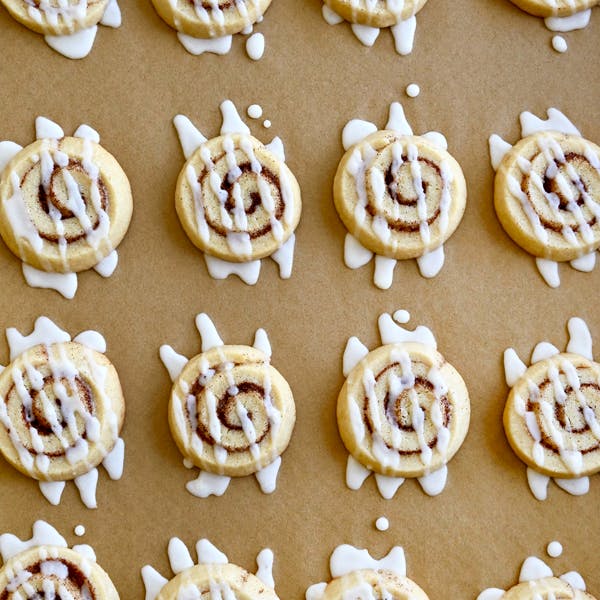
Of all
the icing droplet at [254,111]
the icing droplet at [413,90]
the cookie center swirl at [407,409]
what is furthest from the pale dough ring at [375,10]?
the cookie center swirl at [407,409]

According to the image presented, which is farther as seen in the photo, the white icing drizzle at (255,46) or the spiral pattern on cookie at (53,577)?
the white icing drizzle at (255,46)

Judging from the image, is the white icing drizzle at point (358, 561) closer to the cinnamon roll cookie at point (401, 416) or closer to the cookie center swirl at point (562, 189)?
the cinnamon roll cookie at point (401, 416)

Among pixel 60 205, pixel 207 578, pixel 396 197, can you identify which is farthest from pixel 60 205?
pixel 207 578

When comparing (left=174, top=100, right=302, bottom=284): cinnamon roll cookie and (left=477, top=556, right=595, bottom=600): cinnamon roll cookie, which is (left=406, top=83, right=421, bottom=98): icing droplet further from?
(left=477, top=556, right=595, bottom=600): cinnamon roll cookie

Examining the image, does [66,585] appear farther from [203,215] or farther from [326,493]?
[203,215]

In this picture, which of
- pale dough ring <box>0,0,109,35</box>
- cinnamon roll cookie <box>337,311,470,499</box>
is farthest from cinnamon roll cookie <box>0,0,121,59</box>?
cinnamon roll cookie <box>337,311,470,499</box>

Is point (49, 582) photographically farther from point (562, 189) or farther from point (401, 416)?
point (562, 189)
